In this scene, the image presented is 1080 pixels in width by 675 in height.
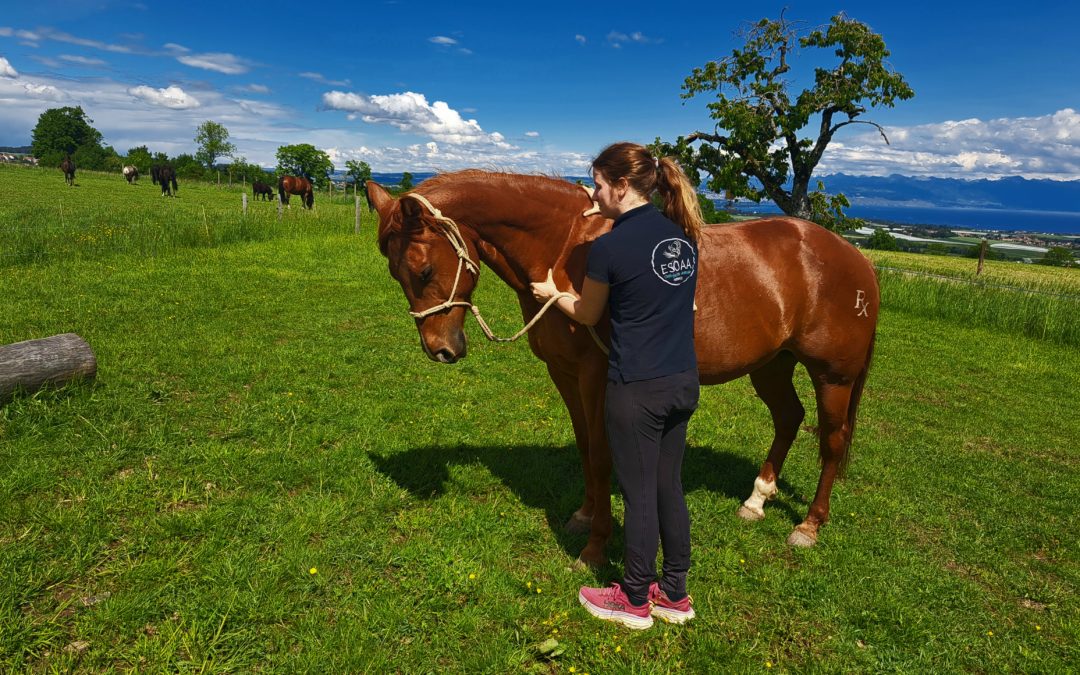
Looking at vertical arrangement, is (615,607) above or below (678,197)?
below

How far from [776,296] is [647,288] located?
1733mm

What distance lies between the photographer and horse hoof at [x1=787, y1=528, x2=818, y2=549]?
13.0 ft

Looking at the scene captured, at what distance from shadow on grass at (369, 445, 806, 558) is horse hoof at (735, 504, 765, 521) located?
16 cm

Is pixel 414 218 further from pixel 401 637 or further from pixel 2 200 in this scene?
pixel 2 200

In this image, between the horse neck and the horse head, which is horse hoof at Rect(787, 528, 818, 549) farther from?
the horse head

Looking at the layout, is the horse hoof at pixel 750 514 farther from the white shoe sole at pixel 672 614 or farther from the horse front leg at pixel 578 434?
the white shoe sole at pixel 672 614

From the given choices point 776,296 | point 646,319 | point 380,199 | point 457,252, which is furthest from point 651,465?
point 380,199

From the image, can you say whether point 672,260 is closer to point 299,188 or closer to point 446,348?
point 446,348

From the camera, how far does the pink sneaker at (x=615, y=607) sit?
2955 mm

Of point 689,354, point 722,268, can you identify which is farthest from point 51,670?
point 722,268

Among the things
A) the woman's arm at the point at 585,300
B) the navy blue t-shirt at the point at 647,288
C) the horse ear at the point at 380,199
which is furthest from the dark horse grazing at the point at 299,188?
the navy blue t-shirt at the point at 647,288

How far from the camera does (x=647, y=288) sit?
7.77ft

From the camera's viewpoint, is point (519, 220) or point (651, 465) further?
point (519, 220)

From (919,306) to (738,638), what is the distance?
13943 millimetres
